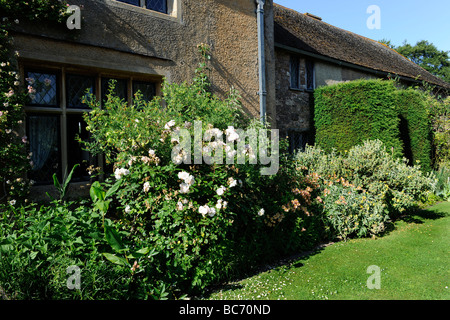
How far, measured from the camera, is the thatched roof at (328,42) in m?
Result: 12.1

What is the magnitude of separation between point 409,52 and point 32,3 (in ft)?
167

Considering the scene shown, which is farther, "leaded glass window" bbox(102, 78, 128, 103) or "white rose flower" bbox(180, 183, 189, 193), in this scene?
"leaded glass window" bbox(102, 78, 128, 103)

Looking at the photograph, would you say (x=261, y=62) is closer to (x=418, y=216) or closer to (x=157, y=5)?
(x=157, y=5)

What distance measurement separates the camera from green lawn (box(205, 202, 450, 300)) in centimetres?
395

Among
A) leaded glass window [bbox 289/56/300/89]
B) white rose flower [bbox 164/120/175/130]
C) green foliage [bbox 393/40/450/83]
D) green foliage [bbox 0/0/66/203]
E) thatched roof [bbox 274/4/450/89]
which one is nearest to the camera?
white rose flower [bbox 164/120/175/130]

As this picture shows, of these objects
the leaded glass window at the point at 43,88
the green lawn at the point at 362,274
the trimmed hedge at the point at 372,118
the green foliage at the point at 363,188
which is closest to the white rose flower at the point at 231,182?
the green lawn at the point at 362,274

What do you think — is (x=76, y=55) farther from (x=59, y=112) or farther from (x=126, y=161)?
(x=126, y=161)

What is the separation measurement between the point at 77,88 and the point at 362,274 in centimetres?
542

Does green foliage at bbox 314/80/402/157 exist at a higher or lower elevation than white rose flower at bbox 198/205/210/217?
higher

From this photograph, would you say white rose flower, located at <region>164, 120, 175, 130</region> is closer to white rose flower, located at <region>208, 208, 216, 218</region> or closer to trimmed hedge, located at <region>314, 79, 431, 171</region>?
white rose flower, located at <region>208, 208, 216, 218</region>

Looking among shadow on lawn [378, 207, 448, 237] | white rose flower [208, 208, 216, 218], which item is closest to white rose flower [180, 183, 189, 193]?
white rose flower [208, 208, 216, 218]

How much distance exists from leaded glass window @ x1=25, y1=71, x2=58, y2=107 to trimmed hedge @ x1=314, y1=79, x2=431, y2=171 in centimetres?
926

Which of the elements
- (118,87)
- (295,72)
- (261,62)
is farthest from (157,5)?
(295,72)

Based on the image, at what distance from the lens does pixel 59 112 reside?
5.16 m
